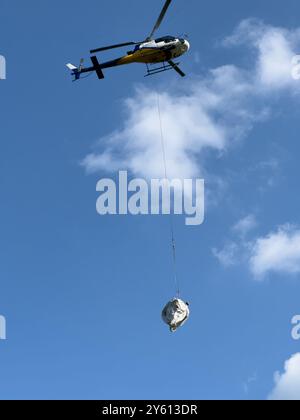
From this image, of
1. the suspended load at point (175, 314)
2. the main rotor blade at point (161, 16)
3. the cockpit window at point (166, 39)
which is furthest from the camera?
the cockpit window at point (166, 39)

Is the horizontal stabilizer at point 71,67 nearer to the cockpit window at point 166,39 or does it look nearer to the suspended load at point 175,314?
the cockpit window at point 166,39

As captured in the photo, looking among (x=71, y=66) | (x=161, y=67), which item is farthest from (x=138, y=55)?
(x=71, y=66)

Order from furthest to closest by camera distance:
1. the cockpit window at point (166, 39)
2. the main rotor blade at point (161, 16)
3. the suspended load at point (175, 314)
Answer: the cockpit window at point (166, 39) → the main rotor blade at point (161, 16) → the suspended load at point (175, 314)

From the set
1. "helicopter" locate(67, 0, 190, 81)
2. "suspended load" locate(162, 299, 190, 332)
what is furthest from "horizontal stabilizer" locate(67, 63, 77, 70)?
"suspended load" locate(162, 299, 190, 332)

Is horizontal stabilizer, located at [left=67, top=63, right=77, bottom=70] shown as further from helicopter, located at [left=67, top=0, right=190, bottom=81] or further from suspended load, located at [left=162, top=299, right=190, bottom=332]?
suspended load, located at [left=162, top=299, right=190, bottom=332]

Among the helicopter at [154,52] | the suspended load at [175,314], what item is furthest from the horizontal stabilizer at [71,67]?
the suspended load at [175,314]
